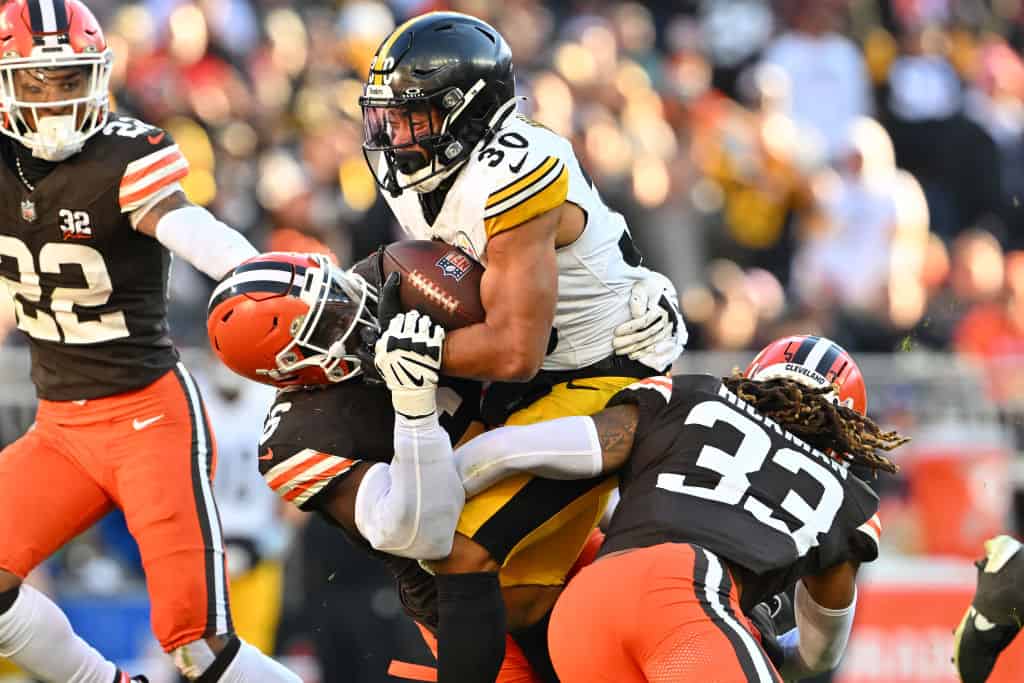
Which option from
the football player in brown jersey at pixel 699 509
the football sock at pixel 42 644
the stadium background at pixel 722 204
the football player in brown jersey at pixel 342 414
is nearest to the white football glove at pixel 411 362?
the football player in brown jersey at pixel 342 414

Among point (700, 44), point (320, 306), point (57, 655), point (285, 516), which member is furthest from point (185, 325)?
point (700, 44)

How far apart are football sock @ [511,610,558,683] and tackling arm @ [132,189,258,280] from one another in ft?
4.44

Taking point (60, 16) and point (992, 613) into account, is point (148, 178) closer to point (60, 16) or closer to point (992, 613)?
point (60, 16)

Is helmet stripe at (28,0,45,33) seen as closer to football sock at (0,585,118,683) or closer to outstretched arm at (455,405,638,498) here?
football sock at (0,585,118,683)

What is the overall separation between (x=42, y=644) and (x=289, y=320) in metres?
1.37

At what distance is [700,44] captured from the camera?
12.5 m

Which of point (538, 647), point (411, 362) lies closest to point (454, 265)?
point (411, 362)

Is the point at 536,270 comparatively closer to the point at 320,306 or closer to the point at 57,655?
the point at 320,306

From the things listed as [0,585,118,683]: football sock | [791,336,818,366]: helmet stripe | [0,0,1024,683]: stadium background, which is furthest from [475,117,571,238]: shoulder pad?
[0,0,1024,683]: stadium background

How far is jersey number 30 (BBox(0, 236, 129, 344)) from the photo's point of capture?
16.9 ft

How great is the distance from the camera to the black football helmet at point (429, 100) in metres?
4.41

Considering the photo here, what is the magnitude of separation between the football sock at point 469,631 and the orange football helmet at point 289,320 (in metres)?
0.65

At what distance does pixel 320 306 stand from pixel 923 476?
16.3 ft

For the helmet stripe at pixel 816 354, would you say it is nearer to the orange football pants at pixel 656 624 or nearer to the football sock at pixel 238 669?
the orange football pants at pixel 656 624
